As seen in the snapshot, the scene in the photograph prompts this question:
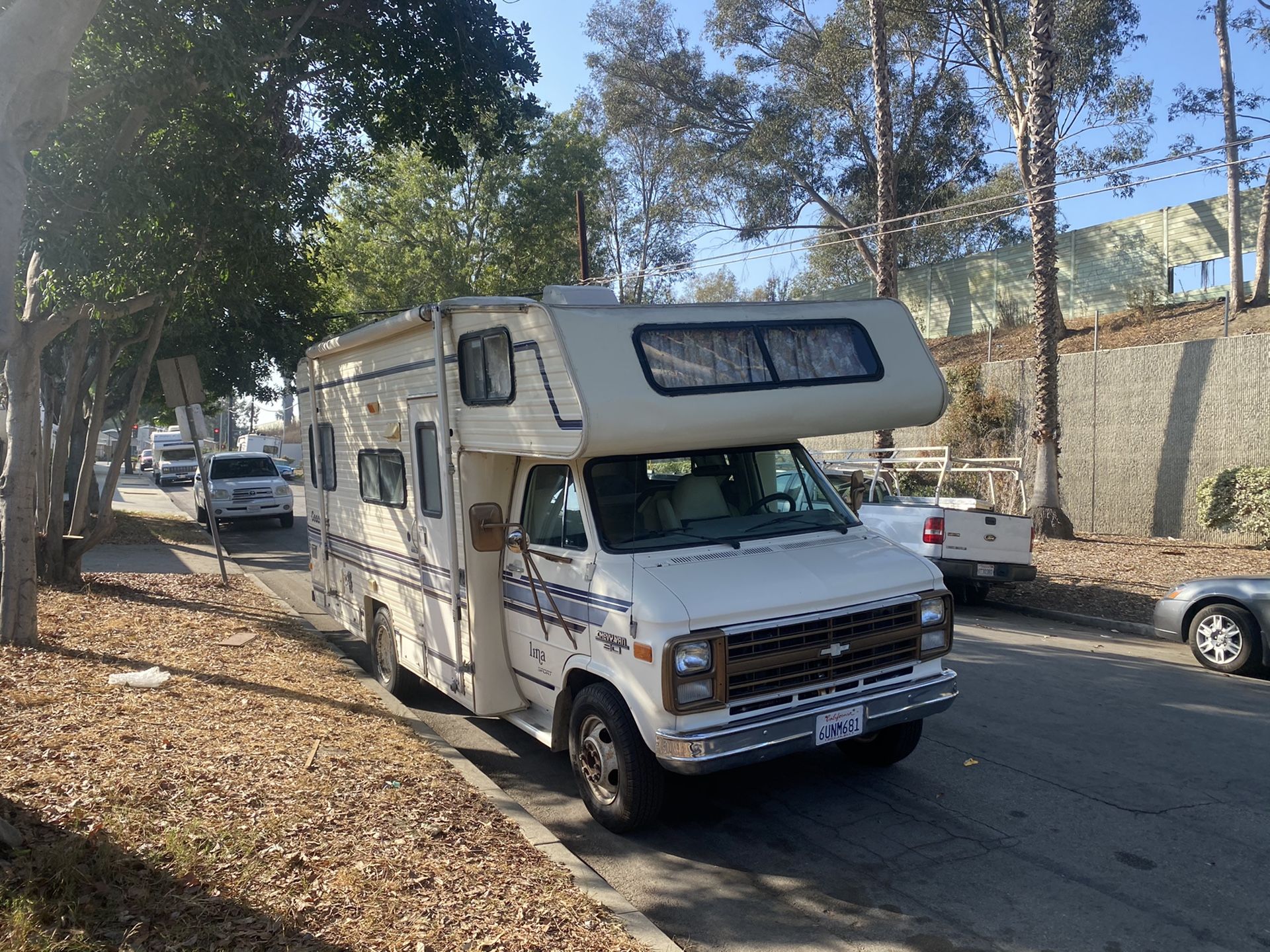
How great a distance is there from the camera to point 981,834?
17.2 feet

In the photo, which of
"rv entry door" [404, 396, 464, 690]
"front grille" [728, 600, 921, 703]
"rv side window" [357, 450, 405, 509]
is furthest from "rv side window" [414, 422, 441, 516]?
"front grille" [728, 600, 921, 703]

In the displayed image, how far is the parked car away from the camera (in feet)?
27.5

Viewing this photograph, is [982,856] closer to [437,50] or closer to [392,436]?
[392,436]

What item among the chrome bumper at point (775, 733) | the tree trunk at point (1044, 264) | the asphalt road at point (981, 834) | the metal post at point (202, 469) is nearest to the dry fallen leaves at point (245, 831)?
the asphalt road at point (981, 834)

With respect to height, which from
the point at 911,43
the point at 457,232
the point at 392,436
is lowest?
the point at 392,436

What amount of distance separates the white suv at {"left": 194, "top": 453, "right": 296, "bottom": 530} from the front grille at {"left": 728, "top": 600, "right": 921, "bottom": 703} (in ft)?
62.8

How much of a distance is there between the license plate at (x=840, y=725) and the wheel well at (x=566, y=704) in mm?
1307

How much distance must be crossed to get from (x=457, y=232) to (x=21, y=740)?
→ 25.4 meters

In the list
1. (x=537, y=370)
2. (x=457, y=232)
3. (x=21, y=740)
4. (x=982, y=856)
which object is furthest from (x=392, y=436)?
(x=457, y=232)

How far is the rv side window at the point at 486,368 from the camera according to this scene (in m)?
5.85

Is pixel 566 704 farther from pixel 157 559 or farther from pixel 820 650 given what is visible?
pixel 157 559

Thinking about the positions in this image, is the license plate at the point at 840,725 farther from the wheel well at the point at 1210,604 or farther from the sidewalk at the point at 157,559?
the sidewalk at the point at 157,559

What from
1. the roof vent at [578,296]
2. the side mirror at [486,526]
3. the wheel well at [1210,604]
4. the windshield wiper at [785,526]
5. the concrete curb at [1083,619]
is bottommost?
the concrete curb at [1083,619]

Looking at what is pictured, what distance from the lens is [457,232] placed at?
2941cm
